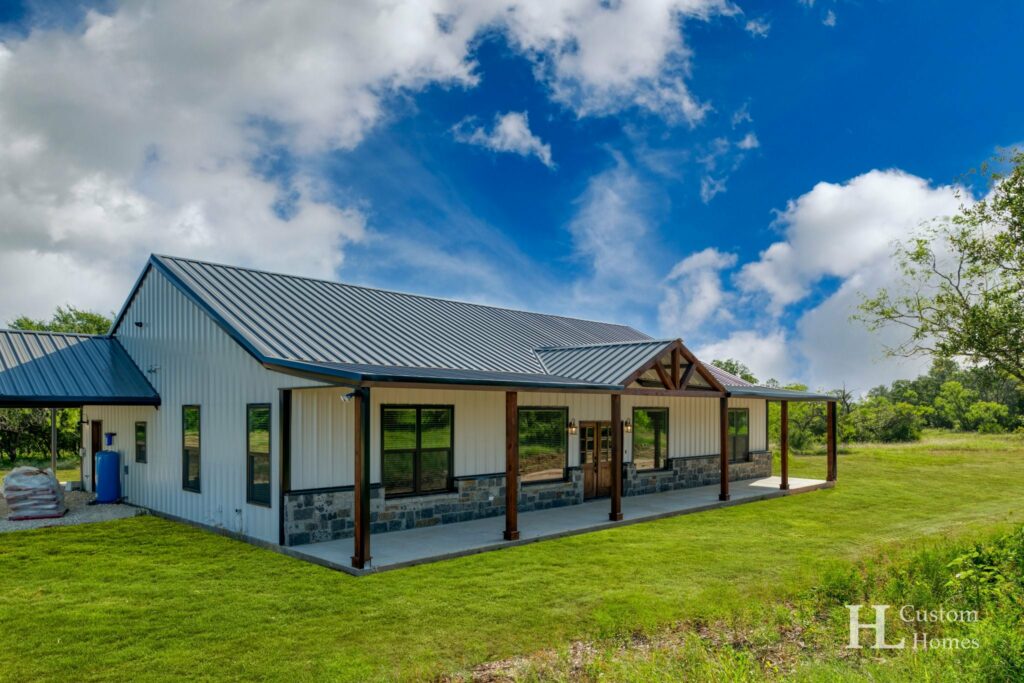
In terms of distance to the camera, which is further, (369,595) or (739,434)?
(739,434)

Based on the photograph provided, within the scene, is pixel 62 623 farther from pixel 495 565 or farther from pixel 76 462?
pixel 76 462

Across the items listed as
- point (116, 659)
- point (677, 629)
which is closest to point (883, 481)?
point (677, 629)

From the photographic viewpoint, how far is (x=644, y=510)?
44.3ft

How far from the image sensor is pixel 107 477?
1417 cm

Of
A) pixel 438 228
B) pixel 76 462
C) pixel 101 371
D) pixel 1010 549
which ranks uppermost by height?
pixel 438 228

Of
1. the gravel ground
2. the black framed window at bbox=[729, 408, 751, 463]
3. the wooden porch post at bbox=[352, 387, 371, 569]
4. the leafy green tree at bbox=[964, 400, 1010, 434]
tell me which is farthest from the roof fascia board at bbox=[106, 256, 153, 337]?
the leafy green tree at bbox=[964, 400, 1010, 434]

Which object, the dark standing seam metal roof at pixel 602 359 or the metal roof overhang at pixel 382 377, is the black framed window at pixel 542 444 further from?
the metal roof overhang at pixel 382 377

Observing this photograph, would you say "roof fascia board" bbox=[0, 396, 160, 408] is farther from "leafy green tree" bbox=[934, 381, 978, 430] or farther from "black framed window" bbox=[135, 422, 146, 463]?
"leafy green tree" bbox=[934, 381, 978, 430]

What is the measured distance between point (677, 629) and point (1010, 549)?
442 cm

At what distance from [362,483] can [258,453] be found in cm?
245

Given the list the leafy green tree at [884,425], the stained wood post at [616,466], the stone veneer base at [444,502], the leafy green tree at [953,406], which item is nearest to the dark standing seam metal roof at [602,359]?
the stained wood post at [616,466]

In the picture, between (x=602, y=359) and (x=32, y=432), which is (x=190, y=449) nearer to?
(x=602, y=359)

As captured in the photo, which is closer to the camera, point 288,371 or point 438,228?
point 288,371

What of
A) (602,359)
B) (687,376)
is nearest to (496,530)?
(602,359)
